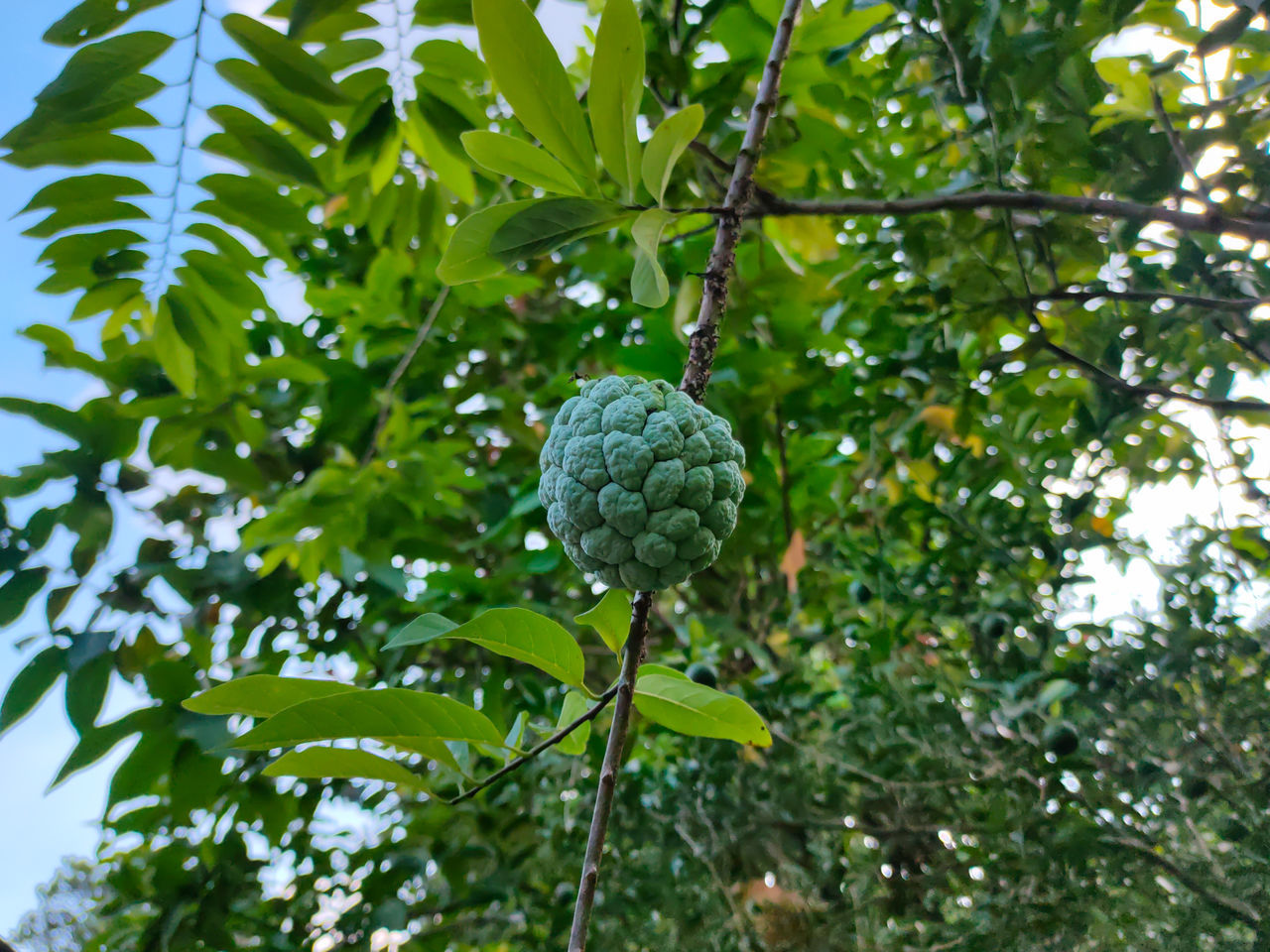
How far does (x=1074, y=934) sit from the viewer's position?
47.8 inches

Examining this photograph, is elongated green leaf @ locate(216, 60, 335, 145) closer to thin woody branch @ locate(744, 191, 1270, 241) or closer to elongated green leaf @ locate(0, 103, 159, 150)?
elongated green leaf @ locate(0, 103, 159, 150)

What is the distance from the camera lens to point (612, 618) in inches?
31.8

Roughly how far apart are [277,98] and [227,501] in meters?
1.32

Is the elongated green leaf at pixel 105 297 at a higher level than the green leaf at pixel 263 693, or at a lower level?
higher

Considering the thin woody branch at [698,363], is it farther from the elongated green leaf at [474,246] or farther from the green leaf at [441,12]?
the green leaf at [441,12]

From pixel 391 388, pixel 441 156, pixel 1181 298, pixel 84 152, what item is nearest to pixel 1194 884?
pixel 1181 298

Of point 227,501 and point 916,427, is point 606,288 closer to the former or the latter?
point 916,427

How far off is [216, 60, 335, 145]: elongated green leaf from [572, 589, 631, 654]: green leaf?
89 centimetres

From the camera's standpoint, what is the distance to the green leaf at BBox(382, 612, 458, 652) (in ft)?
2.26

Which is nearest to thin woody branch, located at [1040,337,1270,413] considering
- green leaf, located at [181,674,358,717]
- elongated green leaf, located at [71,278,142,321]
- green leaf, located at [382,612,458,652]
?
green leaf, located at [382,612,458,652]

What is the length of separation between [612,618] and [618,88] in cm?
53

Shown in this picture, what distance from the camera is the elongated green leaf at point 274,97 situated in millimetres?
1237

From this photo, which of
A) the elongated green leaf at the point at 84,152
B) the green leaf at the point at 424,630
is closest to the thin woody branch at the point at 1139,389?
the green leaf at the point at 424,630

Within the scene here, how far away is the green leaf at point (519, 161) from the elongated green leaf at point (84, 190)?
35.5 inches
